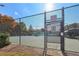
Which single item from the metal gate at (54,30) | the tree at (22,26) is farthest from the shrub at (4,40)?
the metal gate at (54,30)

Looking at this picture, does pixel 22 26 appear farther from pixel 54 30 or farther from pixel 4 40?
pixel 54 30

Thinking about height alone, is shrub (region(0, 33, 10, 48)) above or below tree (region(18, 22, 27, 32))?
below

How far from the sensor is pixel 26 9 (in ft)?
19.8

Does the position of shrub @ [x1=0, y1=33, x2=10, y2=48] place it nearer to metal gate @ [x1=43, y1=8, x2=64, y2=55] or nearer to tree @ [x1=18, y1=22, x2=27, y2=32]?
tree @ [x1=18, y1=22, x2=27, y2=32]

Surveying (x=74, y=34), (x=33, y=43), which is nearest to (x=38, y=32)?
(x=33, y=43)

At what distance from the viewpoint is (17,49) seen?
240 inches

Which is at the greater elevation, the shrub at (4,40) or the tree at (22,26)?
the tree at (22,26)

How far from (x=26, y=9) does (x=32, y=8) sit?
95 mm

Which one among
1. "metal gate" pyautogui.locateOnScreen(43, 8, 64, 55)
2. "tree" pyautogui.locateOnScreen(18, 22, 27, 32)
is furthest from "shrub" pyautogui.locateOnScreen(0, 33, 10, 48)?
"metal gate" pyautogui.locateOnScreen(43, 8, 64, 55)

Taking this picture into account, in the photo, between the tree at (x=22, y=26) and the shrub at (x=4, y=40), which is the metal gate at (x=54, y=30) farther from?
the shrub at (x=4, y=40)

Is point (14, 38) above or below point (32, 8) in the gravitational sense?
below

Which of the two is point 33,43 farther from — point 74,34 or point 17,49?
point 74,34

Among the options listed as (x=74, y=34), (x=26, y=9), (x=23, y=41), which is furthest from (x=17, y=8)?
(x=74, y=34)

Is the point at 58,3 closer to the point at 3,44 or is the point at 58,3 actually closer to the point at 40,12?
the point at 40,12
